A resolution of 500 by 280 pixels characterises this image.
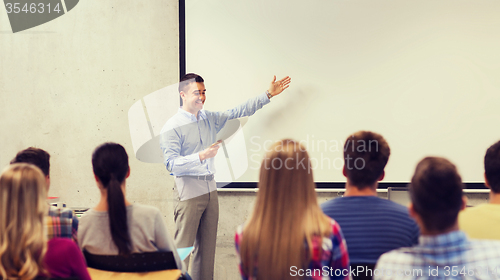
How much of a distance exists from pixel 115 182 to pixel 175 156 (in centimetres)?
120

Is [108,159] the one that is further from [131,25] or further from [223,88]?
[131,25]

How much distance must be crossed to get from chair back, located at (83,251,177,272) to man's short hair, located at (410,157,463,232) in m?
0.92

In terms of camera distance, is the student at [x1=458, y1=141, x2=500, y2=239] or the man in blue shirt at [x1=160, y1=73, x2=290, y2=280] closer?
the student at [x1=458, y1=141, x2=500, y2=239]

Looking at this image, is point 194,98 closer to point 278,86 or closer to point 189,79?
point 189,79

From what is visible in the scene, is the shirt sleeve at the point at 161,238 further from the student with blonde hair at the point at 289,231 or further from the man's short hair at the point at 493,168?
the man's short hair at the point at 493,168

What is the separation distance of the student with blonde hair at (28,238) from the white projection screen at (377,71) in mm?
1992

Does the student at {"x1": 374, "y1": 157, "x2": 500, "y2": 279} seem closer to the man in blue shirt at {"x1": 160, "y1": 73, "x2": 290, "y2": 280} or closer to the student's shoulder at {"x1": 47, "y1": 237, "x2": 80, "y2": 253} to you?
the student's shoulder at {"x1": 47, "y1": 237, "x2": 80, "y2": 253}

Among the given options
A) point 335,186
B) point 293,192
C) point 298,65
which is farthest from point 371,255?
point 298,65

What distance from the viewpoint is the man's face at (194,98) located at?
2812 millimetres

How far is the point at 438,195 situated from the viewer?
1.02 metres

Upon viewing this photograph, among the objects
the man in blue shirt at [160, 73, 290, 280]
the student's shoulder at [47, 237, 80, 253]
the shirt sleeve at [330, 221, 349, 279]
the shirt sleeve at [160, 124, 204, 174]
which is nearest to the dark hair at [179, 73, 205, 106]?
the man in blue shirt at [160, 73, 290, 280]

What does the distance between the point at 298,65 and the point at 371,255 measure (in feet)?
6.49

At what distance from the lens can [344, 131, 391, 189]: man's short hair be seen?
1.45 meters

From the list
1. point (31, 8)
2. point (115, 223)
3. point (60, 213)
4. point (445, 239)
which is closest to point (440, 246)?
point (445, 239)
